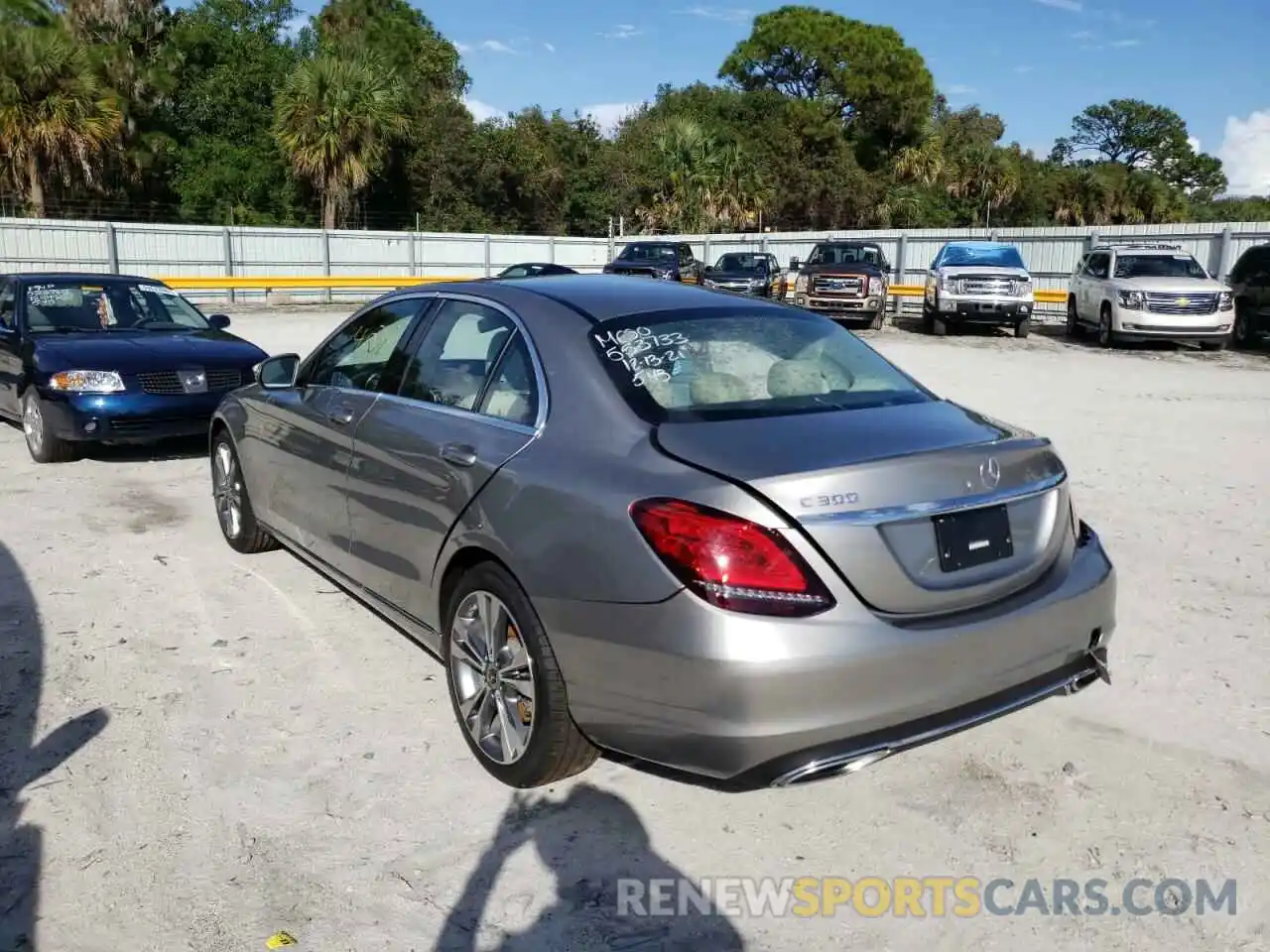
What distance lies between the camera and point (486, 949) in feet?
8.97

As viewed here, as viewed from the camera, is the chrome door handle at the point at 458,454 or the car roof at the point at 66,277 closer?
the chrome door handle at the point at 458,454

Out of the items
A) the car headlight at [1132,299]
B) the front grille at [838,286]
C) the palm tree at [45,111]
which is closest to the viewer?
the car headlight at [1132,299]

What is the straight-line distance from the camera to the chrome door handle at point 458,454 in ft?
11.9

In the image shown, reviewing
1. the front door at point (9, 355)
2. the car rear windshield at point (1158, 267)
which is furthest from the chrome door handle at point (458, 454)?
the car rear windshield at point (1158, 267)

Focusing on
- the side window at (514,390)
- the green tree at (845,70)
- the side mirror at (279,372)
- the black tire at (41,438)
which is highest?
the green tree at (845,70)

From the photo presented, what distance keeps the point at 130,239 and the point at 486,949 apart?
95.3 ft

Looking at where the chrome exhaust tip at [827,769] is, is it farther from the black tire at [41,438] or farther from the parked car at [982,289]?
the parked car at [982,289]

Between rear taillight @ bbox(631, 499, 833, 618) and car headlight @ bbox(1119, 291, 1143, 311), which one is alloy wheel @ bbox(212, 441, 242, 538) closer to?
rear taillight @ bbox(631, 499, 833, 618)

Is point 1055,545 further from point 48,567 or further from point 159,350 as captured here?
point 159,350

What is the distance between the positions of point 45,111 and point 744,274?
1972 cm

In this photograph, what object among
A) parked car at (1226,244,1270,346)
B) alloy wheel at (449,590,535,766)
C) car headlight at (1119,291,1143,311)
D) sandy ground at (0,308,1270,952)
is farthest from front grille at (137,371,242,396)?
parked car at (1226,244,1270,346)

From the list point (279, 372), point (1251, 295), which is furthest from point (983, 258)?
point (279, 372)

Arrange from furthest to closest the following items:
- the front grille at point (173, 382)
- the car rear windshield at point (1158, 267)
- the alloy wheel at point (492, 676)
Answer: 1. the car rear windshield at point (1158, 267)
2. the front grille at point (173, 382)
3. the alloy wheel at point (492, 676)

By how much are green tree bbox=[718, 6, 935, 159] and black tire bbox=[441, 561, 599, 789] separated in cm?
5934
